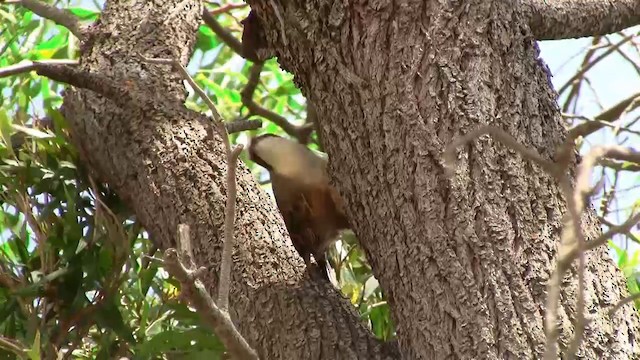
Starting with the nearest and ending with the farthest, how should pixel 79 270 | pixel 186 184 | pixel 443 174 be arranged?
pixel 443 174 → pixel 186 184 → pixel 79 270

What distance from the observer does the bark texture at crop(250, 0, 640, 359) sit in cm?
107

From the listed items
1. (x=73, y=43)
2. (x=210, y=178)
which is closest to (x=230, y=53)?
(x=73, y=43)

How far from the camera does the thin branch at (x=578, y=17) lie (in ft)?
4.24

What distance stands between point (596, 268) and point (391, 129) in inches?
11.4

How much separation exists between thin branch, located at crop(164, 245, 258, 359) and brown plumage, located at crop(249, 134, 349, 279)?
521 millimetres

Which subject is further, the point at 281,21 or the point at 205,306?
the point at 281,21

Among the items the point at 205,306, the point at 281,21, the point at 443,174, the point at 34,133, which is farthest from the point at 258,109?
the point at 205,306

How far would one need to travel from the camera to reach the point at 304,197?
150 cm

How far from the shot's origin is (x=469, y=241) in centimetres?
110

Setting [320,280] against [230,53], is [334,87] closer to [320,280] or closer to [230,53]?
[320,280]

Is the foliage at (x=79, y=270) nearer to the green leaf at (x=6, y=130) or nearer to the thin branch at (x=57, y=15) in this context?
the green leaf at (x=6, y=130)

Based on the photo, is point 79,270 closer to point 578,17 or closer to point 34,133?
point 34,133

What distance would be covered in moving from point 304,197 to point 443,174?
42 cm

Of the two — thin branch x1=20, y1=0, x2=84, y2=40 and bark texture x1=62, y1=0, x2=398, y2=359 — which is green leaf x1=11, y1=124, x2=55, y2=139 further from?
thin branch x1=20, y1=0, x2=84, y2=40
